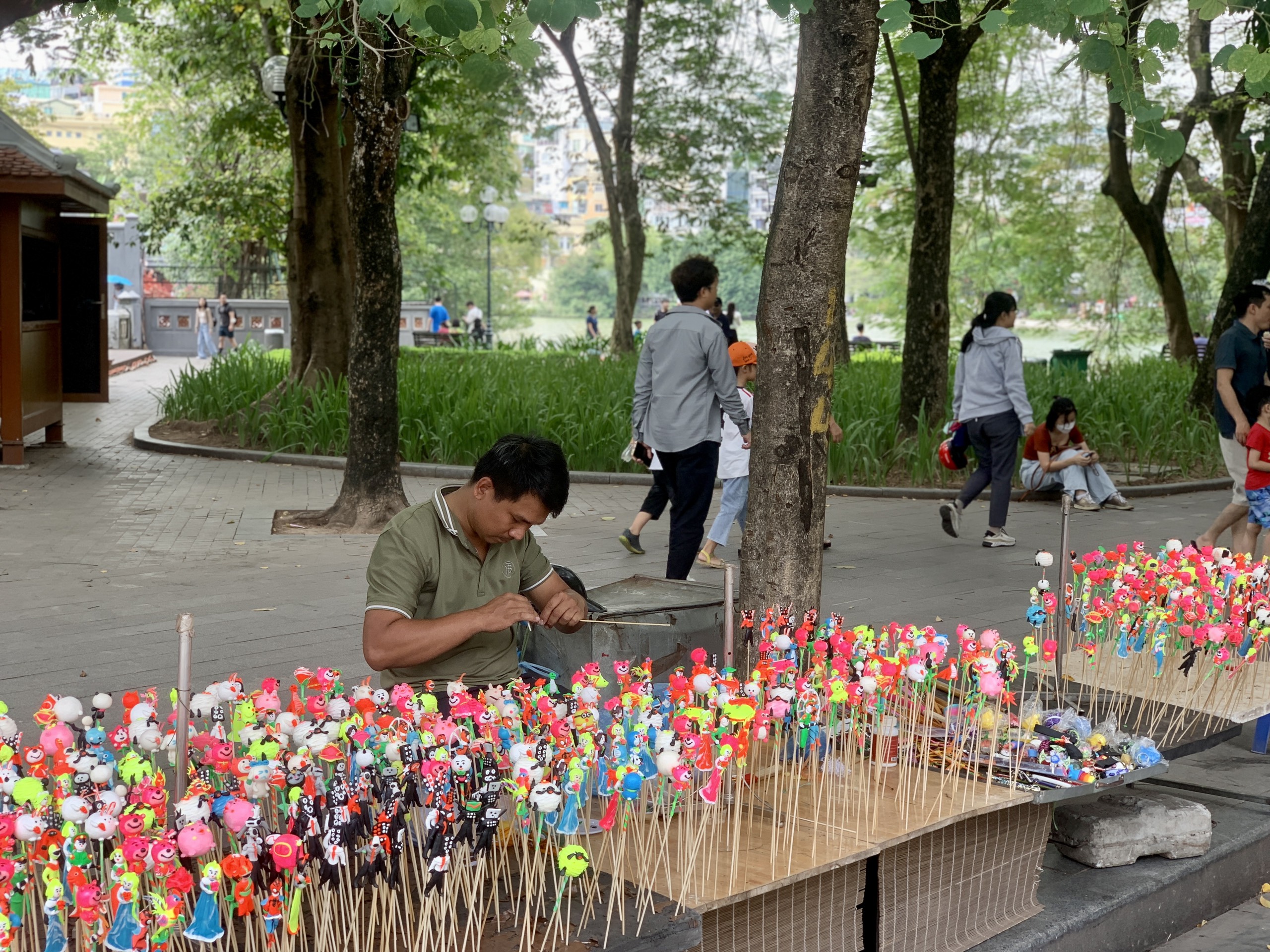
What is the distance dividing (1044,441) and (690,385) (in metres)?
5.42

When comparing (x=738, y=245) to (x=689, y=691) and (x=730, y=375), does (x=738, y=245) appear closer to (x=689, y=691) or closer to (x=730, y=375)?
(x=730, y=375)

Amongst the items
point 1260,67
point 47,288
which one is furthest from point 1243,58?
point 47,288

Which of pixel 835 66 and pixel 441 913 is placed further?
pixel 835 66

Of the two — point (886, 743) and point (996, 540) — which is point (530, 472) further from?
point (996, 540)

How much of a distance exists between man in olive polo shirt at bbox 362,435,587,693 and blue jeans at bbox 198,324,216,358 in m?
29.9

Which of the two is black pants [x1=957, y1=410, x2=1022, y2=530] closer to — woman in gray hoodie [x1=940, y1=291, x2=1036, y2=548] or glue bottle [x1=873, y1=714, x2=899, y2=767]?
woman in gray hoodie [x1=940, y1=291, x2=1036, y2=548]

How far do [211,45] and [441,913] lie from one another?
19.2 meters

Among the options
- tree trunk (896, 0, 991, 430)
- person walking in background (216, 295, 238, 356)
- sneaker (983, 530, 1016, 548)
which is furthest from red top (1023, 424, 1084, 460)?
person walking in background (216, 295, 238, 356)

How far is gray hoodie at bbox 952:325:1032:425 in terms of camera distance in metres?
9.05

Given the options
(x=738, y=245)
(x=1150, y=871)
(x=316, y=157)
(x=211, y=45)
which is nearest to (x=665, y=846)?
(x=1150, y=871)

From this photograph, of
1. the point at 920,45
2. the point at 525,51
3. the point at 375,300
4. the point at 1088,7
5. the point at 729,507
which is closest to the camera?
the point at 1088,7

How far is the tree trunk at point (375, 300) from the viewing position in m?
9.07

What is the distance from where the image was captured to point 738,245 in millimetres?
30859

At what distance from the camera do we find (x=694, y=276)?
7000 mm
